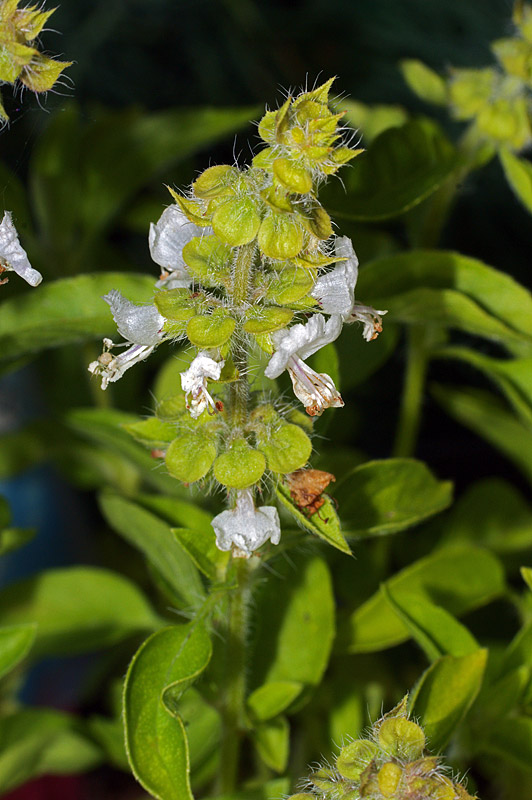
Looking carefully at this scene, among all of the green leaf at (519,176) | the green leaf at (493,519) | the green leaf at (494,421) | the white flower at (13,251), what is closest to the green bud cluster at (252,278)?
the white flower at (13,251)

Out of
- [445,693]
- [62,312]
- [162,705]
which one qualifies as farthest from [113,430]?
[445,693]

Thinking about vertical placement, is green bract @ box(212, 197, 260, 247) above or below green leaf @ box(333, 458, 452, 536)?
above

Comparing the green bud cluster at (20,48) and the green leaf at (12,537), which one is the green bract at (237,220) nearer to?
the green bud cluster at (20,48)

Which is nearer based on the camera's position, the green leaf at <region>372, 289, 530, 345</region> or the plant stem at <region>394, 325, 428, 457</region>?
the green leaf at <region>372, 289, 530, 345</region>

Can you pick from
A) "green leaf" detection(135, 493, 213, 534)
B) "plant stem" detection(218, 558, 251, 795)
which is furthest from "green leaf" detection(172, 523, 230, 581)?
"green leaf" detection(135, 493, 213, 534)

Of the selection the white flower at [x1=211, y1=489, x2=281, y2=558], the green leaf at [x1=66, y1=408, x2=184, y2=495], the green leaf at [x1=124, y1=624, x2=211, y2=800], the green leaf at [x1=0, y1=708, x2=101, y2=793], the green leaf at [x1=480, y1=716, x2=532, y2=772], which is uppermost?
the white flower at [x1=211, y1=489, x2=281, y2=558]

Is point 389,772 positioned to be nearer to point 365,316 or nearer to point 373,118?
point 365,316

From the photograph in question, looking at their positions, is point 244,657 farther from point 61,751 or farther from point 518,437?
point 518,437

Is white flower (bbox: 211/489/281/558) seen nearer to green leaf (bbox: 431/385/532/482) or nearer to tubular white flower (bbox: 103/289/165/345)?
tubular white flower (bbox: 103/289/165/345)
